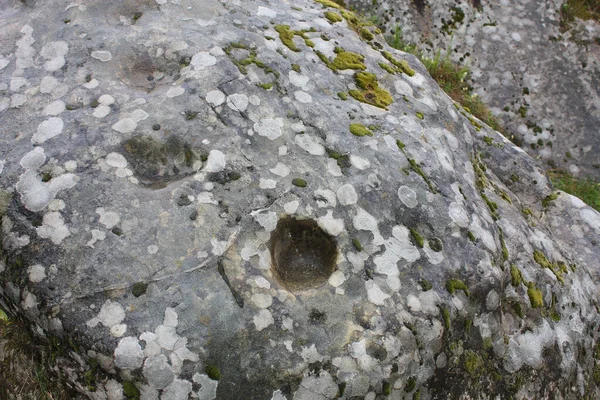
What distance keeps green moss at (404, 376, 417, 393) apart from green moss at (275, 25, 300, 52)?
2.28 metres

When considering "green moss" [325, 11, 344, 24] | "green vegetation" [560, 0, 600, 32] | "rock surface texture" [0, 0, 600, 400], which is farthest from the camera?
"green vegetation" [560, 0, 600, 32]

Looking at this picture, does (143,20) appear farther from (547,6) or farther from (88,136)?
(547,6)

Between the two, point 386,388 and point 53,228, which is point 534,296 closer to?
point 386,388

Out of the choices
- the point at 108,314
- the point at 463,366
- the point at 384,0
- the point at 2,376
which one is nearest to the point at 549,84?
the point at 384,0

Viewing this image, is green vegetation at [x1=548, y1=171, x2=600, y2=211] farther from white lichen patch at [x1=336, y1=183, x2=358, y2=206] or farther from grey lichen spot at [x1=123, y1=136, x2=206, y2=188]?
grey lichen spot at [x1=123, y1=136, x2=206, y2=188]

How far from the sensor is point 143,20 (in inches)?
134

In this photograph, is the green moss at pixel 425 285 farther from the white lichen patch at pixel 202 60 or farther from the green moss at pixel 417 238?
the white lichen patch at pixel 202 60

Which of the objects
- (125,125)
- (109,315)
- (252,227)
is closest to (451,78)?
(252,227)

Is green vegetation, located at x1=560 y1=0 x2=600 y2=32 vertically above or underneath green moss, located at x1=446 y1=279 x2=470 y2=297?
above

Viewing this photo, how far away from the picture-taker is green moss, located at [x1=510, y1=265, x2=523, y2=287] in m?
3.16

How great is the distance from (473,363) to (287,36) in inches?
98.1

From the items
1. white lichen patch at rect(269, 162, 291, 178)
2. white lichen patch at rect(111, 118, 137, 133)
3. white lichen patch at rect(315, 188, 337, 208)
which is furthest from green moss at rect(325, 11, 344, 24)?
white lichen patch at rect(111, 118, 137, 133)

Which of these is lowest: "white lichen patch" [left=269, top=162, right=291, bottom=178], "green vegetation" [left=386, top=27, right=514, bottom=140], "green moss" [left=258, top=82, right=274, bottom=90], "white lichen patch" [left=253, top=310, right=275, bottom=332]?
"green vegetation" [left=386, top=27, right=514, bottom=140]

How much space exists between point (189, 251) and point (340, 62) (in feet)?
6.16
